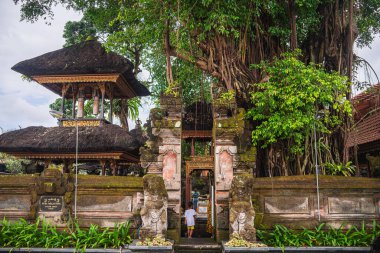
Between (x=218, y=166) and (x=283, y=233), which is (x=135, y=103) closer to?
(x=218, y=166)

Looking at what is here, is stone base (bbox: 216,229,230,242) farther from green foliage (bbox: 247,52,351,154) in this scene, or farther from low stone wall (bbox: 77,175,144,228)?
green foliage (bbox: 247,52,351,154)

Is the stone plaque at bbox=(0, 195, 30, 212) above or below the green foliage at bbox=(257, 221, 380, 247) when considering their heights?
above

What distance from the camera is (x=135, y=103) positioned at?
2111 centimetres

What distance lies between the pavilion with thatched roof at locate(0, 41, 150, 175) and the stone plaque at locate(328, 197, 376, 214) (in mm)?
6971

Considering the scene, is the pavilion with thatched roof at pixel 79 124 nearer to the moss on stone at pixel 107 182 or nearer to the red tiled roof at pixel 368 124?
the moss on stone at pixel 107 182

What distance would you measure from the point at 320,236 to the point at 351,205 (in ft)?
3.73

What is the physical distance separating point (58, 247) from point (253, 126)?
575 cm

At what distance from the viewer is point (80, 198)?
739 cm

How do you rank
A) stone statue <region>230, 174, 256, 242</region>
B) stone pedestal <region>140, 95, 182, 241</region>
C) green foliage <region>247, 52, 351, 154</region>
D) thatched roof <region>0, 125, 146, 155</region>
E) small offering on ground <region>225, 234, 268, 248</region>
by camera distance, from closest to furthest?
small offering on ground <region>225, 234, 268, 248</region> < stone statue <region>230, 174, 256, 242</region> < stone pedestal <region>140, 95, 182, 241</region> < green foliage <region>247, 52, 351, 154</region> < thatched roof <region>0, 125, 146, 155</region>

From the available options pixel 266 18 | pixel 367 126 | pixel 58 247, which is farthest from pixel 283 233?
pixel 367 126

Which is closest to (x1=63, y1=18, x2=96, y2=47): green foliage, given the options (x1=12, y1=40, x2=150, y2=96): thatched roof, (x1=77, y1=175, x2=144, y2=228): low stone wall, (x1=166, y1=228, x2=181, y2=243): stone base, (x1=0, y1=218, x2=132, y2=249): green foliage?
(x1=12, y1=40, x2=150, y2=96): thatched roof

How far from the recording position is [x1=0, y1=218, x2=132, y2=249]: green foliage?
6.58 m

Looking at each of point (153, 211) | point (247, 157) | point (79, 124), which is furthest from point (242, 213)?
point (79, 124)

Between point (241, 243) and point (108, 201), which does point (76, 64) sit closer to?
point (108, 201)
